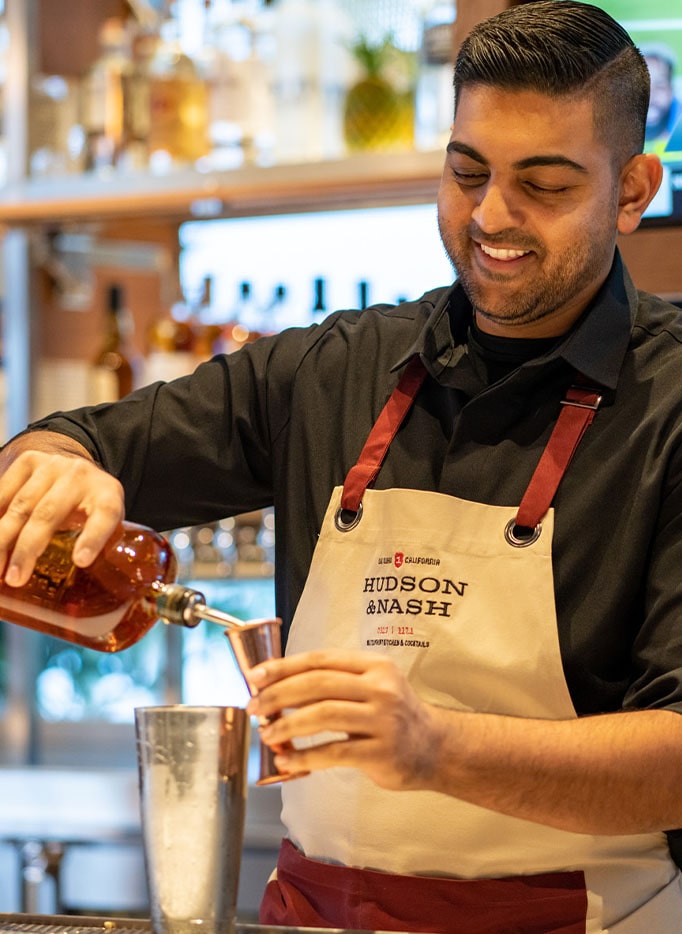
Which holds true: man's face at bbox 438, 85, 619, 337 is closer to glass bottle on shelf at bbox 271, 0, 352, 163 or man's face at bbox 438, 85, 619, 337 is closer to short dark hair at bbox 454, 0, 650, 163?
short dark hair at bbox 454, 0, 650, 163

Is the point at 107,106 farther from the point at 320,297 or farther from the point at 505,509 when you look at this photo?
the point at 505,509

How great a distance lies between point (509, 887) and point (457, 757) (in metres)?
0.31

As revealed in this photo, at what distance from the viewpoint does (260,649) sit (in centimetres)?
98

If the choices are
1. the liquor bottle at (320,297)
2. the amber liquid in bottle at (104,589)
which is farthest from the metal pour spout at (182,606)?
the liquor bottle at (320,297)

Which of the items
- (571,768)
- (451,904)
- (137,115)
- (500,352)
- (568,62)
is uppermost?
(137,115)

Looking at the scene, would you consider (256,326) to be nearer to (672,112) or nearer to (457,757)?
(672,112)

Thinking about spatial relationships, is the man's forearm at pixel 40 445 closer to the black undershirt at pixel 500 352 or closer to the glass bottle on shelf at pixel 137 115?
the black undershirt at pixel 500 352

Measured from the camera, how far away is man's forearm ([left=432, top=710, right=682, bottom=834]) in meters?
1.08

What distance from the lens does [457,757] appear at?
1.07 m

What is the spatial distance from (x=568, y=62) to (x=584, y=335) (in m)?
0.29

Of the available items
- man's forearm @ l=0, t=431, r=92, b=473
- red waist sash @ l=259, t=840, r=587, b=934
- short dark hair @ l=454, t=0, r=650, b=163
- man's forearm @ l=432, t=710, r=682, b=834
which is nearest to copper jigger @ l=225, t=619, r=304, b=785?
man's forearm @ l=432, t=710, r=682, b=834

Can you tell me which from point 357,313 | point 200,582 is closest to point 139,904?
point 200,582

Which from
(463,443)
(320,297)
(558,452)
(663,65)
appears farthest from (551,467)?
(320,297)

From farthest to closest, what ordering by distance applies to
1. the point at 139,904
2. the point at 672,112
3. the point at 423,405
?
the point at 139,904 < the point at 672,112 < the point at 423,405
